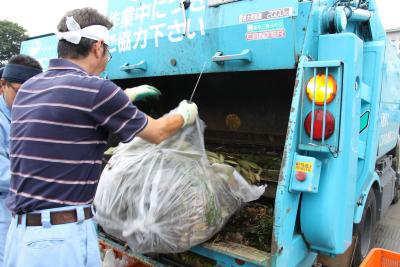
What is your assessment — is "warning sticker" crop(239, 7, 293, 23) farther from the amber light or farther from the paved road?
the paved road

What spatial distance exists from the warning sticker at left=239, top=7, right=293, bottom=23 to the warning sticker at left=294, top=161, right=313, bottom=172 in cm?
83

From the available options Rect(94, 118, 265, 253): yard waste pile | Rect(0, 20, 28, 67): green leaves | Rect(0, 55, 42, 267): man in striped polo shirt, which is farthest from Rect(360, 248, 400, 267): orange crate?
Rect(0, 20, 28, 67): green leaves

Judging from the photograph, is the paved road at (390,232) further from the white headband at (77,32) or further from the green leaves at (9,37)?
the green leaves at (9,37)

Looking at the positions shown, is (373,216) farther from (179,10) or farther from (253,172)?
(179,10)

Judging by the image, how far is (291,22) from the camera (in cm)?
206

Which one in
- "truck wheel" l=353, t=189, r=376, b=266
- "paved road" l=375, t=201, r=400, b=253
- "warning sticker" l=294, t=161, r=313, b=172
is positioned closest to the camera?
"warning sticker" l=294, t=161, r=313, b=172

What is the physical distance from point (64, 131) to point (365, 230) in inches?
107

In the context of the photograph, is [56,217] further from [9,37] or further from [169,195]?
[9,37]

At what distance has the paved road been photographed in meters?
3.79

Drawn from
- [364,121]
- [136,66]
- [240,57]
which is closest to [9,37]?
[136,66]

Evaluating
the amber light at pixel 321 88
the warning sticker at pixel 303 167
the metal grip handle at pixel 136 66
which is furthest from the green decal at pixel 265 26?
the metal grip handle at pixel 136 66

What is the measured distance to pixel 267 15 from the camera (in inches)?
84.6

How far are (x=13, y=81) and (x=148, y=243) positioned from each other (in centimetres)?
131

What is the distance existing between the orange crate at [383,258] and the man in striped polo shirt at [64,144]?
177 centimetres
